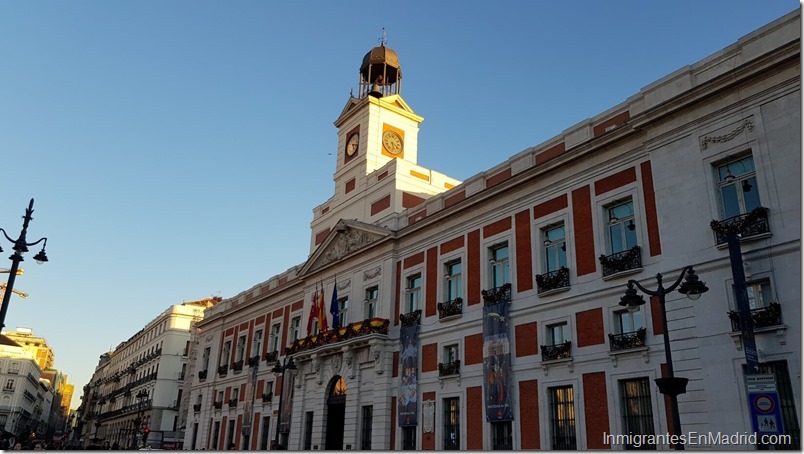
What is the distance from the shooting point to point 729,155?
59.6 ft

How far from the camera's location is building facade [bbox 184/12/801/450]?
1695 centimetres

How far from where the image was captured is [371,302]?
3192cm

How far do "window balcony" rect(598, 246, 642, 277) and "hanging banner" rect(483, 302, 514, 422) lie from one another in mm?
4460

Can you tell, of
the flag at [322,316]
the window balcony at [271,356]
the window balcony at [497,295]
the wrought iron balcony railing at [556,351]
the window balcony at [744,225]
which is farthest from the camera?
the window balcony at [271,356]

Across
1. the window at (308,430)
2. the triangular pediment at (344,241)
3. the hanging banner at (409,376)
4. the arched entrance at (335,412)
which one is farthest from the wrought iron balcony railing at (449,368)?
the window at (308,430)

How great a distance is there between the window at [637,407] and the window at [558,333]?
2.66 m

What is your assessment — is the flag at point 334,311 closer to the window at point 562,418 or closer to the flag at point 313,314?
the flag at point 313,314

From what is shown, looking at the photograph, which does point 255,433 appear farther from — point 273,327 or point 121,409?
point 121,409

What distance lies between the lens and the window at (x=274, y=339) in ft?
132

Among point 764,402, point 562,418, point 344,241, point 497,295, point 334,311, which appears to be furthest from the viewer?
point 344,241

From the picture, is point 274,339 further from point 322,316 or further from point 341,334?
point 341,334

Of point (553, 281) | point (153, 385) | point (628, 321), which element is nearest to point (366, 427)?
point (553, 281)

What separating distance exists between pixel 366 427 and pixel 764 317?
18.3m

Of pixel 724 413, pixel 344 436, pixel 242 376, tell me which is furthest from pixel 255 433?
pixel 724 413
